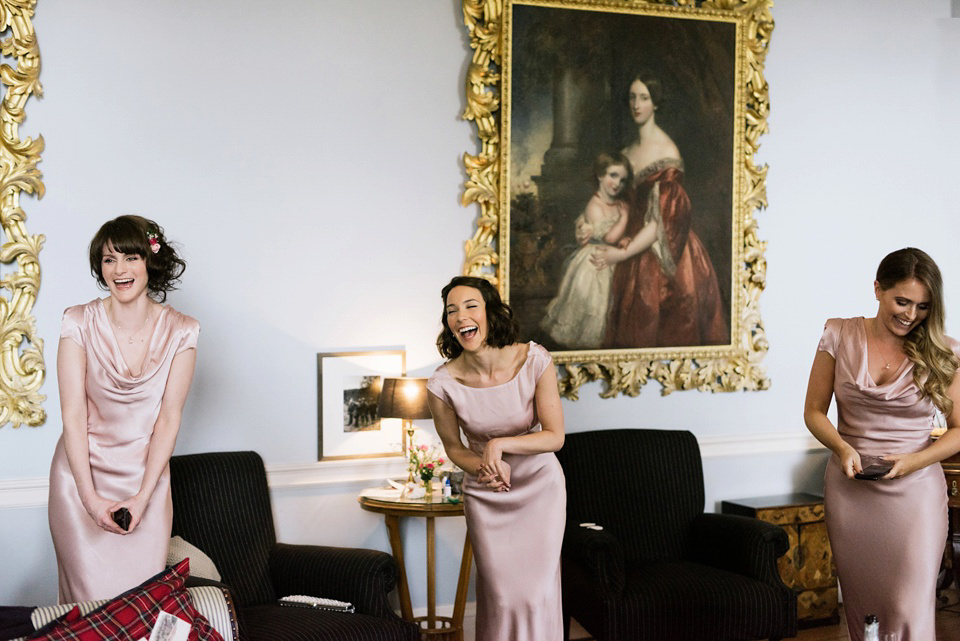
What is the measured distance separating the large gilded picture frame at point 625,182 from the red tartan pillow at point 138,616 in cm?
294

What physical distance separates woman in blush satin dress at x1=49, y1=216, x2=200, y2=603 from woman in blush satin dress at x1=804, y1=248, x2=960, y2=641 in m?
2.54

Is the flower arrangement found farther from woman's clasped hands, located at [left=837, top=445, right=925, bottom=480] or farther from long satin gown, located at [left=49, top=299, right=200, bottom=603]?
woman's clasped hands, located at [left=837, top=445, right=925, bottom=480]

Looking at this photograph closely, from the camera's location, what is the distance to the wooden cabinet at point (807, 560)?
547cm

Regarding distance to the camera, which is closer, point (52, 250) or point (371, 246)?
point (52, 250)

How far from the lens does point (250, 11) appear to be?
4.89 metres

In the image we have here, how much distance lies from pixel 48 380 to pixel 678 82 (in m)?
3.69

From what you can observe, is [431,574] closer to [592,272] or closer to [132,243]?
[592,272]

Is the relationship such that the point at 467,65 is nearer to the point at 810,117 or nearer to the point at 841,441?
the point at 810,117

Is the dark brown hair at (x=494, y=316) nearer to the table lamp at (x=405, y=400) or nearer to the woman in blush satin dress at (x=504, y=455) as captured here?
the woman in blush satin dress at (x=504, y=455)

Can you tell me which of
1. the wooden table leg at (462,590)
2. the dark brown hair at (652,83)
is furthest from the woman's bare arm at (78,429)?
the dark brown hair at (652,83)

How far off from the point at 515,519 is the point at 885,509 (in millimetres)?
1414

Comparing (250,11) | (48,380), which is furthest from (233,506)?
(250,11)

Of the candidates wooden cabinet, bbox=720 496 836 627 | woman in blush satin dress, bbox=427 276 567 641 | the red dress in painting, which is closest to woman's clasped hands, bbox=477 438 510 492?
woman in blush satin dress, bbox=427 276 567 641

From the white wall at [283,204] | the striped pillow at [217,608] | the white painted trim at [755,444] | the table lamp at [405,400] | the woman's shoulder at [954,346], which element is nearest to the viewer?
the striped pillow at [217,608]
